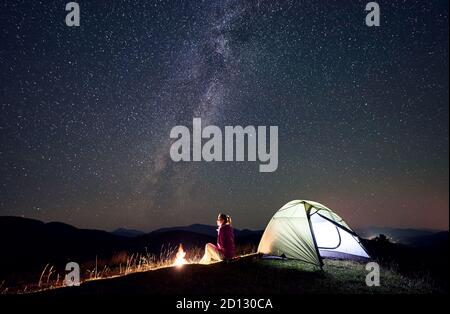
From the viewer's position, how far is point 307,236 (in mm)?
10445

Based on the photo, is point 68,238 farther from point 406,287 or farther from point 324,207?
point 406,287

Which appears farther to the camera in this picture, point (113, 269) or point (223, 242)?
point (113, 269)

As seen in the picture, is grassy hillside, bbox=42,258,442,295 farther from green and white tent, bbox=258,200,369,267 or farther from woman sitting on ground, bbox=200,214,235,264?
green and white tent, bbox=258,200,369,267

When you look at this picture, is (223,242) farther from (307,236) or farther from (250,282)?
(307,236)

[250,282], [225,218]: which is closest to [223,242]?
[225,218]

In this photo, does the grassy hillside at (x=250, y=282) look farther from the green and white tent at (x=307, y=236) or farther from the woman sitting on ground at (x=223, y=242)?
the green and white tent at (x=307, y=236)

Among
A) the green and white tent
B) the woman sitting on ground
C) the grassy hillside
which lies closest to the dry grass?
the woman sitting on ground

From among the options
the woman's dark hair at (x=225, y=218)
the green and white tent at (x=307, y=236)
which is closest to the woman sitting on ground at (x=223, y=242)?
the woman's dark hair at (x=225, y=218)

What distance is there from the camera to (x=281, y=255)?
1057 centimetres

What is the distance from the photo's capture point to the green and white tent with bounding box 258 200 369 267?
1035 centimetres

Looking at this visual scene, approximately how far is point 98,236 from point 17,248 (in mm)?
10689

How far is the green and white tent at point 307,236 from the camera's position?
1035cm
